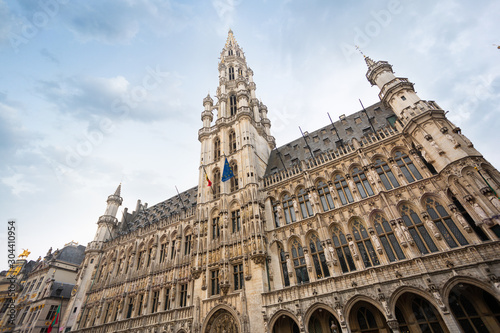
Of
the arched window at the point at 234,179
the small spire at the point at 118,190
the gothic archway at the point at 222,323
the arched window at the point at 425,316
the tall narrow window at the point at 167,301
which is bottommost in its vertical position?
the arched window at the point at 425,316

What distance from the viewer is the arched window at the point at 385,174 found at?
2077cm

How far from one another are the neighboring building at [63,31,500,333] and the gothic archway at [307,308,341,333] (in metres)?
0.10

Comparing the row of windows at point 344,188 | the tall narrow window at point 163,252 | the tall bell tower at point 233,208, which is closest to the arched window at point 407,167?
the row of windows at point 344,188

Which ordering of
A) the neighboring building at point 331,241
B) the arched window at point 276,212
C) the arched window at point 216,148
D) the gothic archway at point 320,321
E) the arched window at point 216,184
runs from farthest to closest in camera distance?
the arched window at point 216,148
the arched window at point 216,184
the arched window at point 276,212
the gothic archway at point 320,321
the neighboring building at point 331,241

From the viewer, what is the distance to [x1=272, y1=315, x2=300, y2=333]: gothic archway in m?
19.8

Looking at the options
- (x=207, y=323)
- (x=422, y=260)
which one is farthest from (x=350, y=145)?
(x=207, y=323)

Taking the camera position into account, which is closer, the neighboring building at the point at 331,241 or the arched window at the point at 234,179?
the neighboring building at the point at 331,241

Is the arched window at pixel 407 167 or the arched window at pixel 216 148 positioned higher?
the arched window at pixel 216 148

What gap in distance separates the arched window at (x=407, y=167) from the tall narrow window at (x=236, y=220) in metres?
16.7

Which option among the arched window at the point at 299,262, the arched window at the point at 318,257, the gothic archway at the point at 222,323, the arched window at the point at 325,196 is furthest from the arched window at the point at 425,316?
the gothic archway at the point at 222,323

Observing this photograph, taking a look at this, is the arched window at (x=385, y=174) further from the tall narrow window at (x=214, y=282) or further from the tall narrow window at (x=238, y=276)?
the tall narrow window at (x=214, y=282)

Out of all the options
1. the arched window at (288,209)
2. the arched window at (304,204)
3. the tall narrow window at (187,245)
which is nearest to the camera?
the arched window at (304,204)

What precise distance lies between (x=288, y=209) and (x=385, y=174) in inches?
385

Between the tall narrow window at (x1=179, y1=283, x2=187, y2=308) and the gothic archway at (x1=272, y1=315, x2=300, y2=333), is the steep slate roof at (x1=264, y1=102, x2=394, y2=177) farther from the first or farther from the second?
the tall narrow window at (x1=179, y1=283, x2=187, y2=308)
